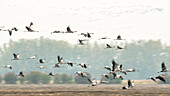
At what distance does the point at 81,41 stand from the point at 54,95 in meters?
17.2

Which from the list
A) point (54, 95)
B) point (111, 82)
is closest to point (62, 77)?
point (111, 82)

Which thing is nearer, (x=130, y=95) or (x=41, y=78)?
(x=130, y=95)

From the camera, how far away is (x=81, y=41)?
41.4 metres

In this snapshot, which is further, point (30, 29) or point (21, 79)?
point (21, 79)

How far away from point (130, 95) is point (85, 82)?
61688 millimetres

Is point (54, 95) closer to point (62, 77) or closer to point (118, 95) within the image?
point (118, 95)

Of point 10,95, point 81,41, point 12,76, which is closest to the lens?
point 81,41

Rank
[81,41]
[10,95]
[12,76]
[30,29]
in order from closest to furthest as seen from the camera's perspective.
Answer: [30,29]
[81,41]
[10,95]
[12,76]

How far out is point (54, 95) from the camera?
5634 centimetres

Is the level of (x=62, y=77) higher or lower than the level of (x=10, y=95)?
higher

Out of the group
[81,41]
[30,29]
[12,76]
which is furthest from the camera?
[12,76]

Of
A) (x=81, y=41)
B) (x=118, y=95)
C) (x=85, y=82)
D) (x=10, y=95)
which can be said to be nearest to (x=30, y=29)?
(x=81, y=41)

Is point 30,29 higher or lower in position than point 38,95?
higher

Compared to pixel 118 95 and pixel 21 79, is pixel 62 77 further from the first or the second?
pixel 118 95
